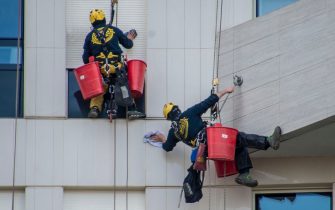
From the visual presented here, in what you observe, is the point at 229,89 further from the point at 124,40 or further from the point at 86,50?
the point at 86,50

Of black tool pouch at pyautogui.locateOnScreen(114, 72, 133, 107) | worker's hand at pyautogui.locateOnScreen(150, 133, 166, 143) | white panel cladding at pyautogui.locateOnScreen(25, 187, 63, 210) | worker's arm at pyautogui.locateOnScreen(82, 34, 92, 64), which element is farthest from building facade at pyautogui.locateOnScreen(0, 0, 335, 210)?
black tool pouch at pyautogui.locateOnScreen(114, 72, 133, 107)

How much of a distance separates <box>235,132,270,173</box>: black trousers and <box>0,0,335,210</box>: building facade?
17 centimetres

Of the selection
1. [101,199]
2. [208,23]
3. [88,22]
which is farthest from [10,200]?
[208,23]

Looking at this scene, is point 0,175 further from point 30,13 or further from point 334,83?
point 334,83

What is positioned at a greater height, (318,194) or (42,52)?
(42,52)

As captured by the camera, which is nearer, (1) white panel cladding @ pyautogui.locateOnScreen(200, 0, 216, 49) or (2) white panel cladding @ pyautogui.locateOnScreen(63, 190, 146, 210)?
(2) white panel cladding @ pyautogui.locateOnScreen(63, 190, 146, 210)

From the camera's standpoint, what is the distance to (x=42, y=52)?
1413 centimetres

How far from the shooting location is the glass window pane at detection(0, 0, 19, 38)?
14.4 metres

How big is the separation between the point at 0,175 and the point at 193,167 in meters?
2.26

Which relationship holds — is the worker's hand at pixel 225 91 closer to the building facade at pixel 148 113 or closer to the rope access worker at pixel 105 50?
the building facade at pixel 148 113

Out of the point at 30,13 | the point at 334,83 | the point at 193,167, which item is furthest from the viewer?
the point at 30,13

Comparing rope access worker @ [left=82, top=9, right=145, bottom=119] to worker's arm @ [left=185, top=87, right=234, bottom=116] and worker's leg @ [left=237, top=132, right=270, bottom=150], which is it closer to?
worker's arm @ [left=185, top=87, right=234, bottom=116]

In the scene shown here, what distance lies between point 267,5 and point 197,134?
203cm

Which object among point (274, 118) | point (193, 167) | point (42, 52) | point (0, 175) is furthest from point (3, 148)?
point (274, 118)
